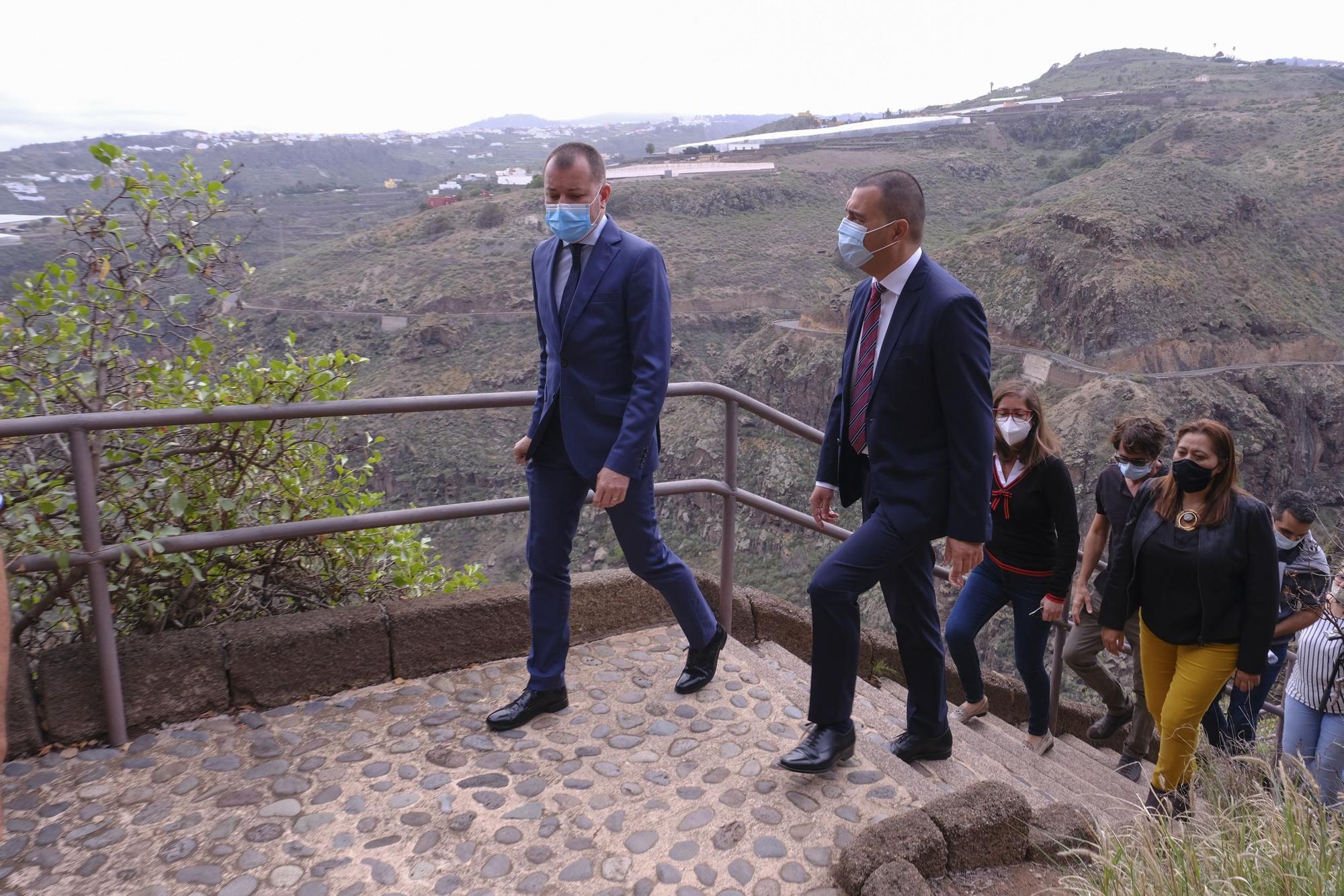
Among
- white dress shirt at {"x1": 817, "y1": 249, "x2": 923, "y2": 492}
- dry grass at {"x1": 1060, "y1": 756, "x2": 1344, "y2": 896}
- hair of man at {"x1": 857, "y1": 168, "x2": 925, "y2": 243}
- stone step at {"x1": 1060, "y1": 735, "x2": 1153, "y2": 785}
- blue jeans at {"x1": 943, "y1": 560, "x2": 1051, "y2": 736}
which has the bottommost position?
stone step at {"x1": 1060, "y1": 735, "x2": 1153, "y2": 785}

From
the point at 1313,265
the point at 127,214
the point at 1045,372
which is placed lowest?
the point at 1045,372

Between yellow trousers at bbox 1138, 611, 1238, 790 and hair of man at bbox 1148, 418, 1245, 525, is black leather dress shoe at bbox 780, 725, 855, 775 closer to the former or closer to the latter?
yellow trousers at bbox 1138, 611, 1238, 790

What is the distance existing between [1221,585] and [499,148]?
3601 inches

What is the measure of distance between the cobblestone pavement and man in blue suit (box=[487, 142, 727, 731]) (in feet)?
0.97

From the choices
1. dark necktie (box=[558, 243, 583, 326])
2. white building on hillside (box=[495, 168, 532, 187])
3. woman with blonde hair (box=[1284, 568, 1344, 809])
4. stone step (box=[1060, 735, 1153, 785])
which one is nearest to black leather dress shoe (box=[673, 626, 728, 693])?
dark necktie (box=[558, 243, 583, 326])

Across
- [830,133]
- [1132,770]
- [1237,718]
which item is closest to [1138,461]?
[1237,718]

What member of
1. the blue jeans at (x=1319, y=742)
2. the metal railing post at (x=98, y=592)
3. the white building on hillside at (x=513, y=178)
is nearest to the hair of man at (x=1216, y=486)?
the blue jeans at (x=1319, y=742)

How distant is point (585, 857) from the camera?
8.34ft

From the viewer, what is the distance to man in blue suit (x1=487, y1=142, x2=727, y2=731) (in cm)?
302

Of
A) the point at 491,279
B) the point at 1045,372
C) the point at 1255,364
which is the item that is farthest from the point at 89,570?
the point at 491,279

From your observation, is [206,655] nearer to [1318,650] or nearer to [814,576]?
[814,576]

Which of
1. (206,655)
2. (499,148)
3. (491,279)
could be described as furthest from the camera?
(499,148)

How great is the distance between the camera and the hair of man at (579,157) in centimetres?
303

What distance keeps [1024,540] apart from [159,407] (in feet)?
11.5
